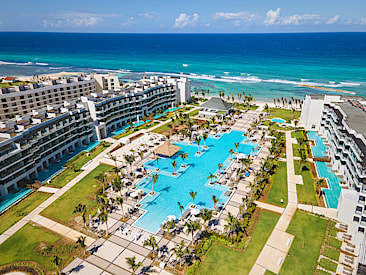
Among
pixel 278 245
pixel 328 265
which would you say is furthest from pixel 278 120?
pixel 328 265

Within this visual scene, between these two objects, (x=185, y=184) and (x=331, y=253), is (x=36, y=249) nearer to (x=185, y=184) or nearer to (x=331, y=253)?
(x=185, y=184)

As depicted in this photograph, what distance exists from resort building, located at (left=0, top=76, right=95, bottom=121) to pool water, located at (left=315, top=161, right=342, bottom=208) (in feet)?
315

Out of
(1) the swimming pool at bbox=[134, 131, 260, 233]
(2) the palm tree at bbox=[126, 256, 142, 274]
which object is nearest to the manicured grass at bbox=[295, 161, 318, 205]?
(1) the swimming pool at bbox=[134, 131, 260, 233]

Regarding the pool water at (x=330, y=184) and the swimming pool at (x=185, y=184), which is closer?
the swimming pool at (x=185, y=184)

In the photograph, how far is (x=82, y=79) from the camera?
4493 inches

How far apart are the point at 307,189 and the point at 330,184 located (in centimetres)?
625

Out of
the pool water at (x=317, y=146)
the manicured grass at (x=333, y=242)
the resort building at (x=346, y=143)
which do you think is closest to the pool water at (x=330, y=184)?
the resort building at (x=346, y=143)

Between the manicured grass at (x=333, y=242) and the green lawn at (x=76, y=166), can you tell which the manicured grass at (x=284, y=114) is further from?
the green lawn at (x=76, y=166)

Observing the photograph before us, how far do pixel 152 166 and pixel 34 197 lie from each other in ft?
85.7

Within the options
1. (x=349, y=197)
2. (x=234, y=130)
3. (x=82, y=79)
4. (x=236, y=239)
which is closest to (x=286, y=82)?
(x=234, y=130)

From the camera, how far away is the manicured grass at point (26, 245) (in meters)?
37.4

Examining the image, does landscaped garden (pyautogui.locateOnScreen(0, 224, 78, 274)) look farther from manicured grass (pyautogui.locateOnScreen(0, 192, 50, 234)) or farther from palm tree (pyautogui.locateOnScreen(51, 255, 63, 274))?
manicured grass (pyautogui.locateOnScreen(0, 192, 50, 234))

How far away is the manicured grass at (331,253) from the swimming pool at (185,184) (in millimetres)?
18487

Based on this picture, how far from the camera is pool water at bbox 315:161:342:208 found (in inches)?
1992
